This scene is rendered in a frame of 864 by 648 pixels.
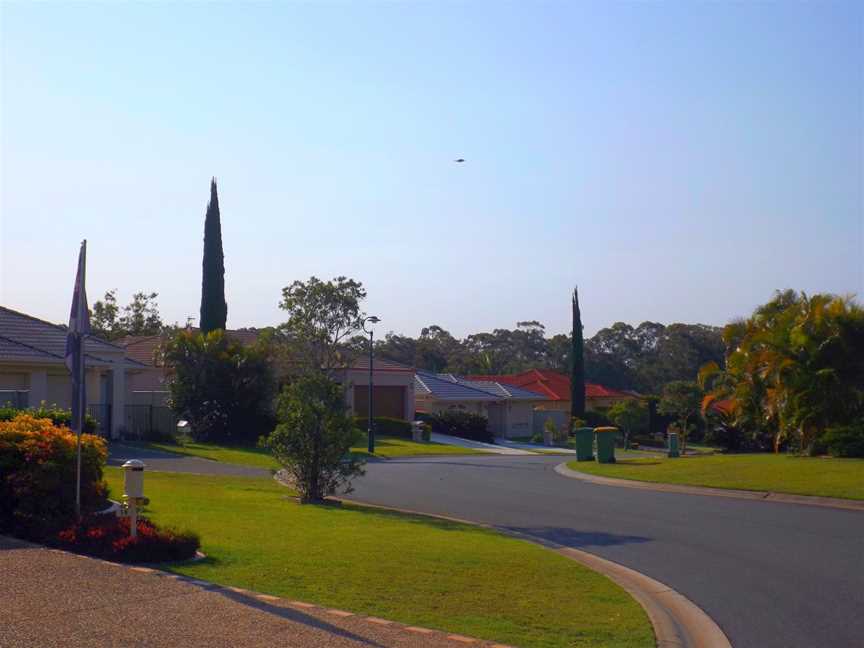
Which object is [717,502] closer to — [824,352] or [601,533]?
[601,533]

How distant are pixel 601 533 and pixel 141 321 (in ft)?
233

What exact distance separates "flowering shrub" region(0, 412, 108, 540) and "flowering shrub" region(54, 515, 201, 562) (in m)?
0.62

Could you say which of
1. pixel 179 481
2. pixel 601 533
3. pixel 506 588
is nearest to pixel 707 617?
pixel 506 588

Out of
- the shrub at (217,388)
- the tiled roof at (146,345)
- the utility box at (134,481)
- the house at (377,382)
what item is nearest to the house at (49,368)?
the shrub at (217,388)

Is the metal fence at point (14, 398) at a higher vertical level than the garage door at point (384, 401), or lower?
lower

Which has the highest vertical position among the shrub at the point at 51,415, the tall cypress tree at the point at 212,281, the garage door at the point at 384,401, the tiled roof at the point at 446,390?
the tall cypress tree at the point at 212,281

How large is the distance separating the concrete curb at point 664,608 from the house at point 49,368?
20.3 m

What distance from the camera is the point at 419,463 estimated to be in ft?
122

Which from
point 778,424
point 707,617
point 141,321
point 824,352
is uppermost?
→ point 141,321

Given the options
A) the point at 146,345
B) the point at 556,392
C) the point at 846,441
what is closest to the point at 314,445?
the point at 846,441

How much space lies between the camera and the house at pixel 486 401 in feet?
222

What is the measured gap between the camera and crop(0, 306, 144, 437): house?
1304 inches

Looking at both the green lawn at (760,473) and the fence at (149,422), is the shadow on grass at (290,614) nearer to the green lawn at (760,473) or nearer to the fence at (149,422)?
the green lawn at (760,473)

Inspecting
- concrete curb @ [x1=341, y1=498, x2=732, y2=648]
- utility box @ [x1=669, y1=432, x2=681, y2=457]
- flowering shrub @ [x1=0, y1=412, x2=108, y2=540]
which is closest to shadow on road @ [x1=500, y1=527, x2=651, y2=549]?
concrete curb @ [x1=341, y1=498, x2=732, y2=648]
